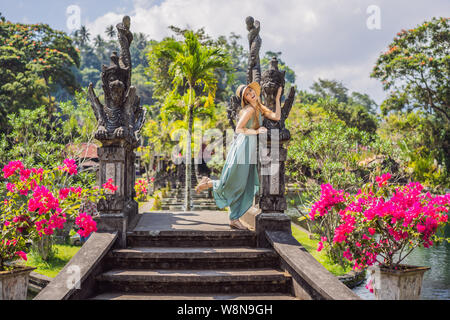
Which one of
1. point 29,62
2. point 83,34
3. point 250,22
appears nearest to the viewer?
point 250,22

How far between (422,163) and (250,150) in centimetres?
2070

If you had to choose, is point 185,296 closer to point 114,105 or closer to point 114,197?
point 114,197

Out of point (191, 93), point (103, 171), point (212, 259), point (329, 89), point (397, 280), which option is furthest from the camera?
point (329, 89)

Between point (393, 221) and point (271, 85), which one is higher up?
point (271, 85)

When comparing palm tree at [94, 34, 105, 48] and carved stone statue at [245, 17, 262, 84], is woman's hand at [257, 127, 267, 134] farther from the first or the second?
palm tree at [94, 34, 105, 48]

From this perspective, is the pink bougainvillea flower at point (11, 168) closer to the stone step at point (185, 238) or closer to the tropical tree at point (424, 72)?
the stone step at point (185, 238)

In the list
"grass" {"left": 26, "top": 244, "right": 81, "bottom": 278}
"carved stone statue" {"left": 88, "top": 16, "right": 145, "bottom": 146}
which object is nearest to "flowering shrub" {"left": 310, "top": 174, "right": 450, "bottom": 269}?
"carved stone statue" {"left": 88, "top": 16, "right": 145, "bottom": 146}

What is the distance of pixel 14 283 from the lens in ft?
11.9

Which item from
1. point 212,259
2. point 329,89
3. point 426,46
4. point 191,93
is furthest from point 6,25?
point 329,89

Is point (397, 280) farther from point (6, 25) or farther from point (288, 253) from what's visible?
point (6, 25)

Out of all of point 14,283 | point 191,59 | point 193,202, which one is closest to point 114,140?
point 14,283

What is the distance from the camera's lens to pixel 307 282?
3.89 m

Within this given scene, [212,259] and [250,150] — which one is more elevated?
[250,150]

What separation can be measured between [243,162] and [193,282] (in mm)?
1707
